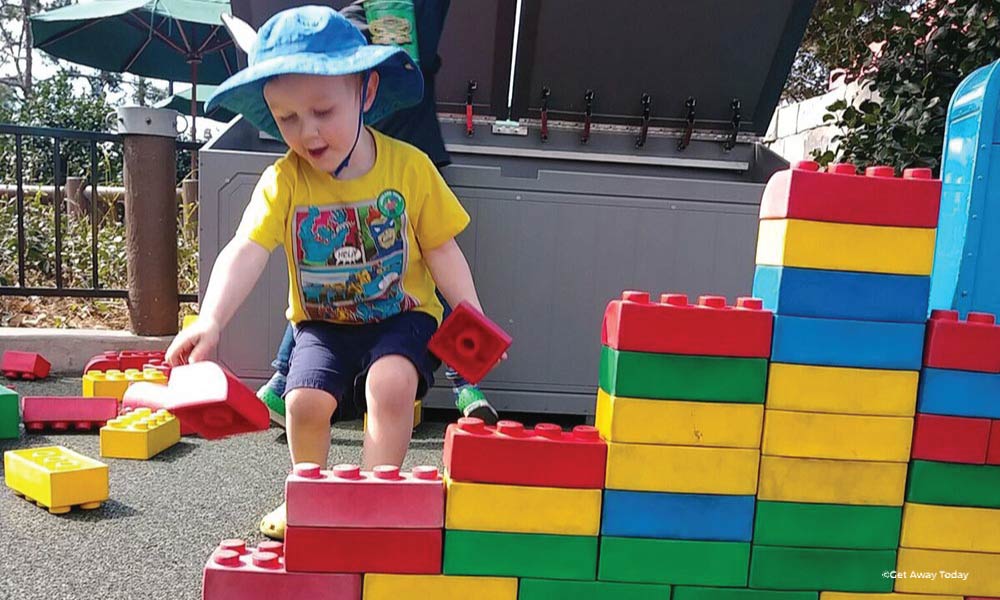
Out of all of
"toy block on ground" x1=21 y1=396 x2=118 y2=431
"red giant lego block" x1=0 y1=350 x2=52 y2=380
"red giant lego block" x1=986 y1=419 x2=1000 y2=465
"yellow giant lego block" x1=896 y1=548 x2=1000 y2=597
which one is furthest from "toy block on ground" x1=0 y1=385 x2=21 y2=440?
"red giant lego block" x1=986 y1=419 x2=1000 y2=465

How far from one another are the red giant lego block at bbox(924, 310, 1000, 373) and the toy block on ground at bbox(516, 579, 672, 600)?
1.68 ft

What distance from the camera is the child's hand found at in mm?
1115

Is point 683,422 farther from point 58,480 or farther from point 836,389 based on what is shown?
point 58,480

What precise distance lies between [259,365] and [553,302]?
3.27ft

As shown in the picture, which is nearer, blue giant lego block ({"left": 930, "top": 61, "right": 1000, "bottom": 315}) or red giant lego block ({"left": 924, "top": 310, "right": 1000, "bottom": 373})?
red giant lego block ({"left": 924, "top": 310, "right": 1000, "bottom": 373})

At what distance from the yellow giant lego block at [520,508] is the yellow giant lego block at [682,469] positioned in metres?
0.05

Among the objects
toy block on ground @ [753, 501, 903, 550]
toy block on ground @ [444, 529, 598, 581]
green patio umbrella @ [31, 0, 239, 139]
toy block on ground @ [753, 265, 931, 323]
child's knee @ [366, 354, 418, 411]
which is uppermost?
green patio umbrella @ [31, 0, 239, 139]

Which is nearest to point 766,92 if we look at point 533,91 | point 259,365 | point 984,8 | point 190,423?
point 984,8

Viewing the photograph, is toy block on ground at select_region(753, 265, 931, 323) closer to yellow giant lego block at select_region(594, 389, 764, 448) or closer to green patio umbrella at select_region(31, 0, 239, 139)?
yellow giant lego block at select_region(594, 389, 764, 448)

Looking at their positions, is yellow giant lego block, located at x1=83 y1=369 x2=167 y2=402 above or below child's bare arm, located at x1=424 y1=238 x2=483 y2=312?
below

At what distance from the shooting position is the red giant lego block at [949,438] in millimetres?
1048

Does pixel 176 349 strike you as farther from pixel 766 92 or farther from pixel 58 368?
pixel 766 92

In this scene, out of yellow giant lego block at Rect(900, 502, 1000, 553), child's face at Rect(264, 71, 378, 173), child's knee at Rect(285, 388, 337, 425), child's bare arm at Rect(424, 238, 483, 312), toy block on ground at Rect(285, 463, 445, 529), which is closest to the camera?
toy block on ground at Rect(285, 463, 445, 529)

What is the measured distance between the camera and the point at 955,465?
106cm
